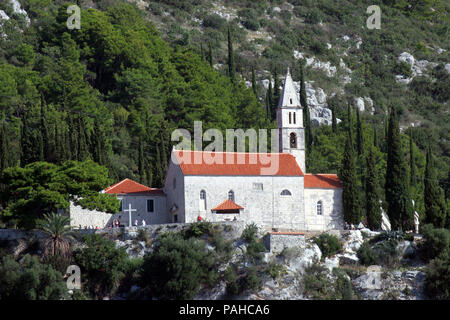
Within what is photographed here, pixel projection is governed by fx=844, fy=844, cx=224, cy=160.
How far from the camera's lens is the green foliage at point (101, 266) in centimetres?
5906

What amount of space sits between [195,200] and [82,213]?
8.64m

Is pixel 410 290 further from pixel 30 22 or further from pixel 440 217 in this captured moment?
pixel 30 22

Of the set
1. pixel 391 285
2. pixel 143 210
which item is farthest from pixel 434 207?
pixel 143 210

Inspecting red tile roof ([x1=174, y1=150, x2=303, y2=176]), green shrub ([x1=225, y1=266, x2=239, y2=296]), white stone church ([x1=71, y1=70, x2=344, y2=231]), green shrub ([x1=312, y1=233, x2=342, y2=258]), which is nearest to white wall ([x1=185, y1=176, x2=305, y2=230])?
white stone church ([x1=71, y1=70, x2=344, y2=231])

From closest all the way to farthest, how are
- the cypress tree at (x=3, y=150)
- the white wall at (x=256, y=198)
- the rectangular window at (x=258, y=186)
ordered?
1. the white wall at (x=256, y=198)
2. the rectangular window at (x=258, y=186)
3. the cypress tree at (x=3, y=150)

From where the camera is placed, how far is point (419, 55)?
13988 cm

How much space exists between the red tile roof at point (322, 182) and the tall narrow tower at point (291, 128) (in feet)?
6.57

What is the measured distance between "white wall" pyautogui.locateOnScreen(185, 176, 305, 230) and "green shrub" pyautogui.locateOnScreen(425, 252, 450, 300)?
1154 cm

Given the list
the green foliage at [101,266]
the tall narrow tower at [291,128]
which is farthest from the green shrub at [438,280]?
the green foliage at [101,266]

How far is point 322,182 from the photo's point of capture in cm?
6862

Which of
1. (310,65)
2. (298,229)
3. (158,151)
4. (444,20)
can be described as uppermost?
(444,20)

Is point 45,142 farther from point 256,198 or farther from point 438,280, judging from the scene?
point 438,280

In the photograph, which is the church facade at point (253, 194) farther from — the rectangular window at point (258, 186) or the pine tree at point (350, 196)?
the pine tree at point (350, 196)
